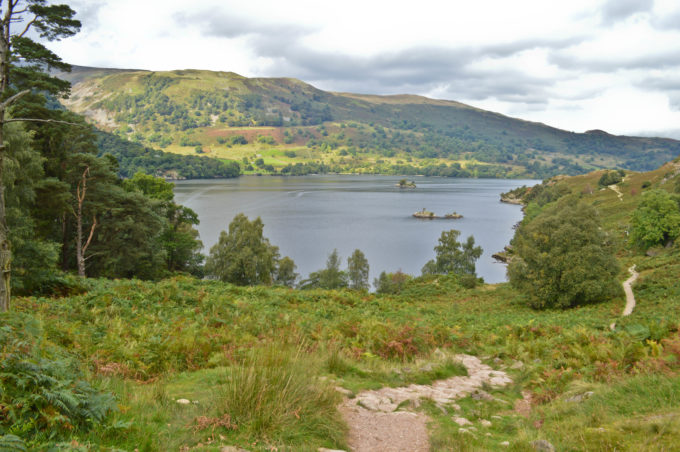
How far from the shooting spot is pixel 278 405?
16.2 ft

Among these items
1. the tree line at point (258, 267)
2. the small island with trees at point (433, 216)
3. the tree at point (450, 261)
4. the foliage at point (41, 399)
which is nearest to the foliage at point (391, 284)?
the tree line at point (258, 267)

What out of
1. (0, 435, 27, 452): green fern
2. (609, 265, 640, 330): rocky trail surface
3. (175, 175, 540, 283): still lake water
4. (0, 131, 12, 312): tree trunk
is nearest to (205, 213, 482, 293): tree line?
(175, 175, 540, 283): still lake water

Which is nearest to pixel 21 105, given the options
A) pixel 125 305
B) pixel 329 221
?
pixel 125 305

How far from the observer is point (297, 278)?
58.0 m

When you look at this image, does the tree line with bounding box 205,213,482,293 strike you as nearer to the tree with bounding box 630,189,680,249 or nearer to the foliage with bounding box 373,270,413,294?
the foliage with bounding box 373,270,413,294

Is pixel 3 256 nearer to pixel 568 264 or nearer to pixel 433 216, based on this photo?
pixel 568 264

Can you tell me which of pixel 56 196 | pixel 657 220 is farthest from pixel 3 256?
pixel 657 220

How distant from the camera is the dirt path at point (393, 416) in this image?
5312mm

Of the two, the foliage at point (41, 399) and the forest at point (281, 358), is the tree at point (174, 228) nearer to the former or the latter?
the forest at point (281, 358)

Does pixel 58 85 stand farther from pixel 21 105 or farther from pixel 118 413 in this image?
pixel 118 413

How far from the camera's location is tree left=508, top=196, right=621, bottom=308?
25.7 m

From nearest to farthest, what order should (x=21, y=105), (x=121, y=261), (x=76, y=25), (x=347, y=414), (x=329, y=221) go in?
(x=347, y=414), (x=76, y=25), (x=21, y=105), (x=121, y=261), (x=329, y=221)

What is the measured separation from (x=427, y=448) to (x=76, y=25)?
58.5 feet

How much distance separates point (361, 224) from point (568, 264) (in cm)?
7215
